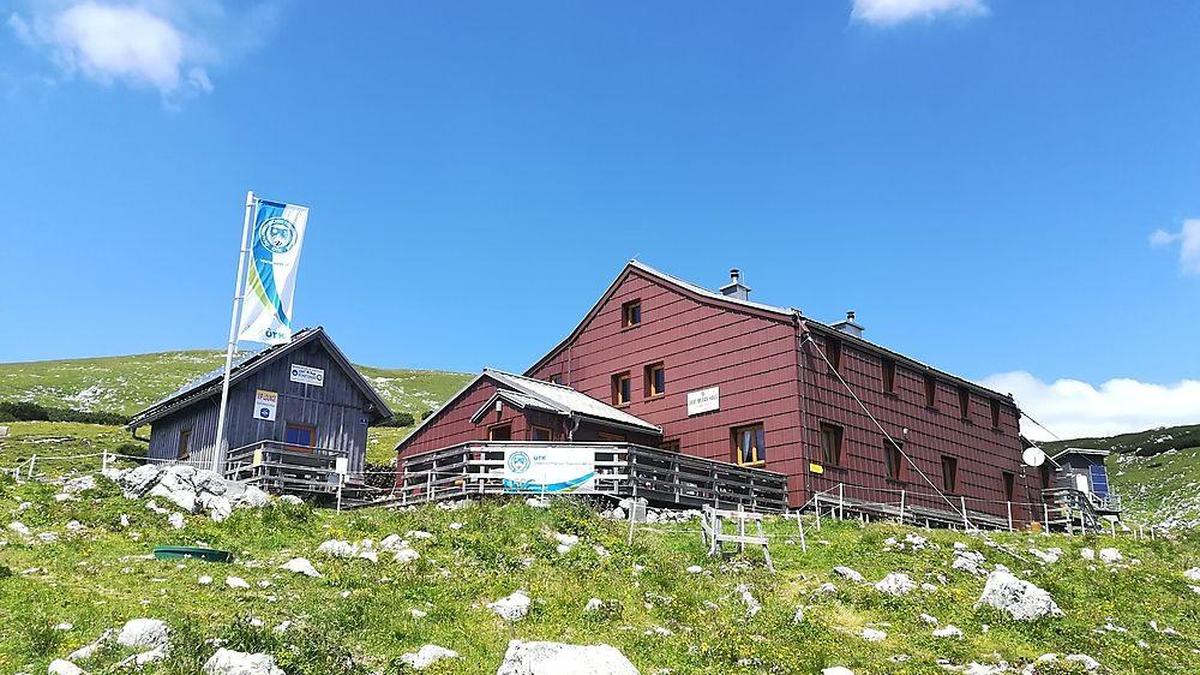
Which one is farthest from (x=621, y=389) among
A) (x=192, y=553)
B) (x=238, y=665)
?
(x=238, y=665)

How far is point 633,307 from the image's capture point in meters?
41.2

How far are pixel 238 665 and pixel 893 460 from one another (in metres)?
30.1

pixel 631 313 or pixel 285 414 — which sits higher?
pixel 631 313

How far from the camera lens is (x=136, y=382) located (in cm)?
11750

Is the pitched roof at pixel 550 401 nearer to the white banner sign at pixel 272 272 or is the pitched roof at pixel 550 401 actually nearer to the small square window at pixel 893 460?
the white banner sign at pixel 272 272

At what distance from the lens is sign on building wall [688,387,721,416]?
3641 centimetres

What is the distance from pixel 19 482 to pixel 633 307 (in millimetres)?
22662

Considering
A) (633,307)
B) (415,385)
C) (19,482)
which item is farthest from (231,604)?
(415,385)

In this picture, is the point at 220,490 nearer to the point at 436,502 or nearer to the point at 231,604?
the point at 436,502

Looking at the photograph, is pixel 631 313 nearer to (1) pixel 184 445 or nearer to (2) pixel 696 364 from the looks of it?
(2) pixel 696 364

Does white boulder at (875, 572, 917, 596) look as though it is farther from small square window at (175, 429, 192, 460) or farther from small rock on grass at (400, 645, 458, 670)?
small square window at (175, 429, 192, 460)

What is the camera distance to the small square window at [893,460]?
124ft

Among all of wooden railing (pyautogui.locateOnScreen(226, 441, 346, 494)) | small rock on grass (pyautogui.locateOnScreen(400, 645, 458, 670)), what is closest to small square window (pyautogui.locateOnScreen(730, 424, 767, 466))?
wooden railing (pyautogui.locateOnScreen(226, 441, 346, 494))

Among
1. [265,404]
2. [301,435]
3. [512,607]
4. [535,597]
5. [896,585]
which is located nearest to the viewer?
[512,607]
